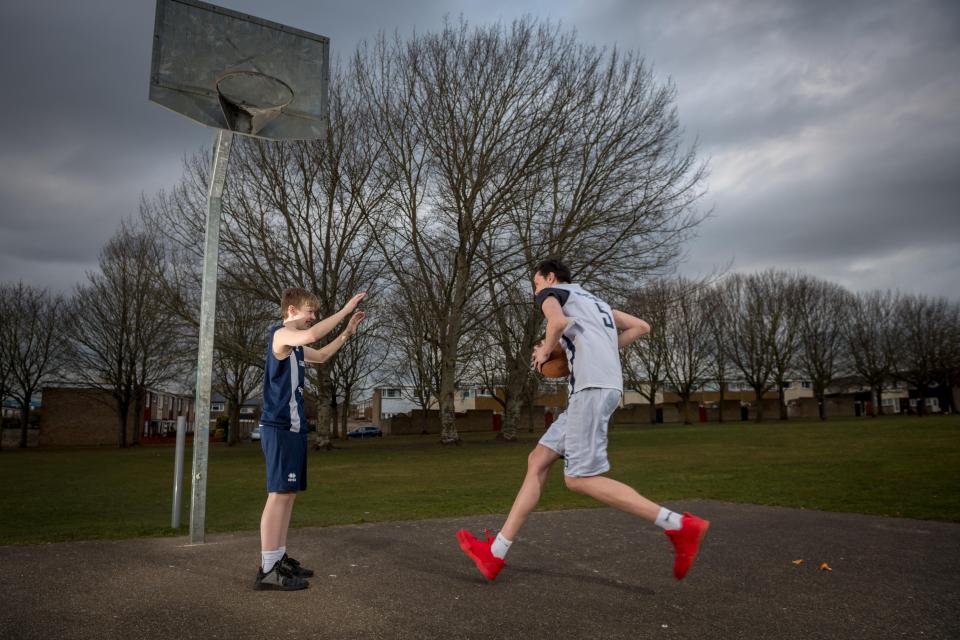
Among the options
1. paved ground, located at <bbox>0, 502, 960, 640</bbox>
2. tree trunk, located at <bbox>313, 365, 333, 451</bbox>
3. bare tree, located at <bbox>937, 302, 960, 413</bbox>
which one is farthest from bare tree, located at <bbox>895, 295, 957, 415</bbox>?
paved ground, located at <bbox>0, 502, 960, 640</bbox>

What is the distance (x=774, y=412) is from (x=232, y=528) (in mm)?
70142

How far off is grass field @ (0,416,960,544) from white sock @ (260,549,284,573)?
2787 millimetres

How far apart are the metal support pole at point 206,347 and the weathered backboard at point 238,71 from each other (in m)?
0.30

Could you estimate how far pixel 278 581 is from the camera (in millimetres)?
3939

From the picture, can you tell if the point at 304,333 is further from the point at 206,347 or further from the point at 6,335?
the point at 6,335

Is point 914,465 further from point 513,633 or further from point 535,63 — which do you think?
point 535,63

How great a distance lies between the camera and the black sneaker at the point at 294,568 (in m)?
4.07

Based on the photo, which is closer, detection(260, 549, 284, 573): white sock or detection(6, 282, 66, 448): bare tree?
detection(260, 549, 284, 573): white sock

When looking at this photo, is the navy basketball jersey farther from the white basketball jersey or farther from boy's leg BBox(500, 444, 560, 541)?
the white basketball jersey

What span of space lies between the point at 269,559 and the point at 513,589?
4.90 feet

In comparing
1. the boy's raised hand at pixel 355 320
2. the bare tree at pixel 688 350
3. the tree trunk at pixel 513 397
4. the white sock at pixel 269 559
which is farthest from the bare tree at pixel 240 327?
the bare tree at pixel 688 350

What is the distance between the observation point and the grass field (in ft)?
25.1

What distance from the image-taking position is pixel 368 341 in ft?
117

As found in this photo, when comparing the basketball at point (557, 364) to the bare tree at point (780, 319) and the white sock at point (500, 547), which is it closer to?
the white sock at point (500, 547)
